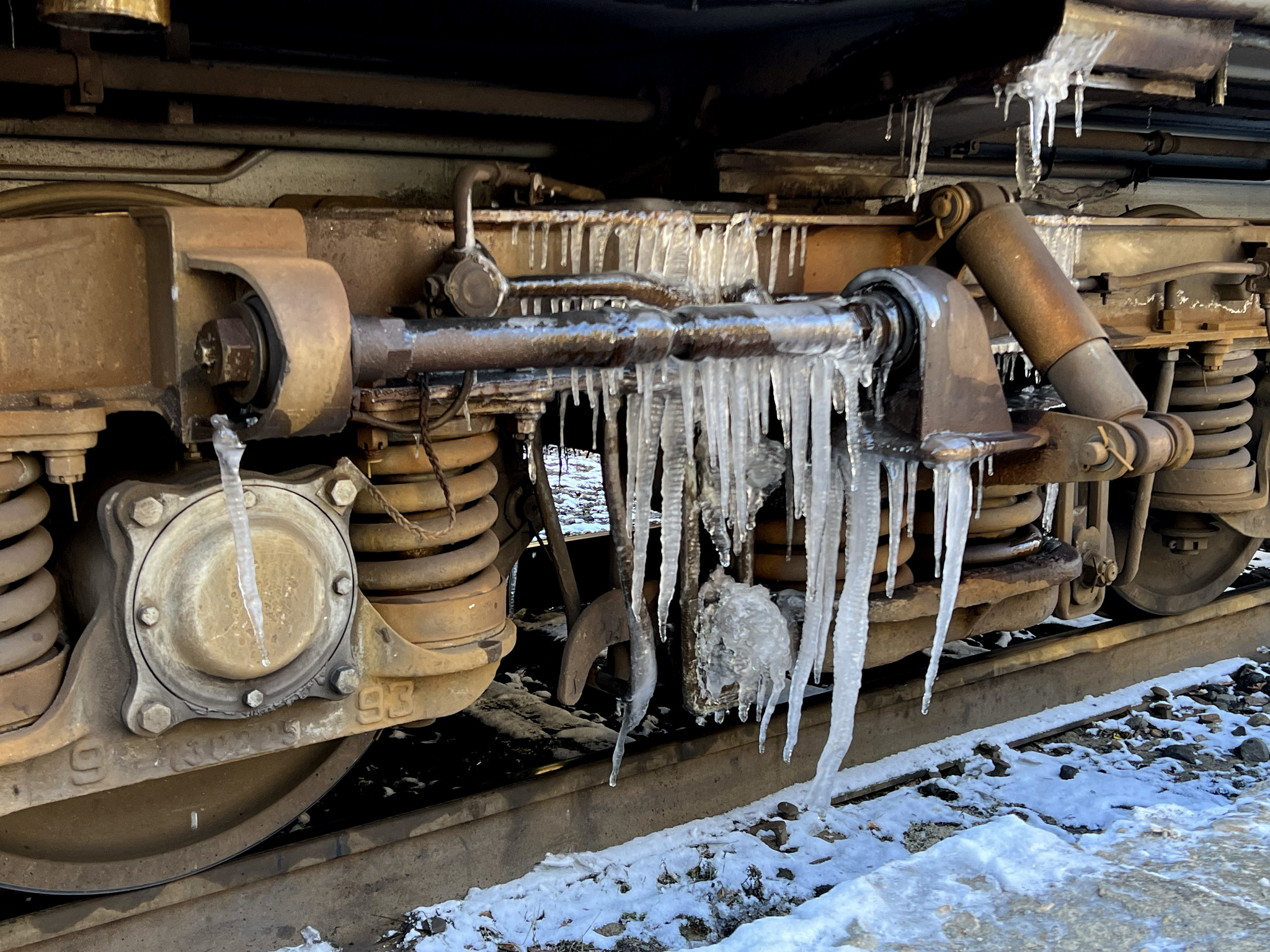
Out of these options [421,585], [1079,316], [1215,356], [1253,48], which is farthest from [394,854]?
[1253,48]

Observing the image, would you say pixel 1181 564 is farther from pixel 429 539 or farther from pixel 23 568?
pixel 23 568

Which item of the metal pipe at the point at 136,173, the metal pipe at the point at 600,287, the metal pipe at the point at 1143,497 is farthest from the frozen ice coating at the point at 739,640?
the metal pipe at the point at 1143,497

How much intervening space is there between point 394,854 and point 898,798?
5.22 ft

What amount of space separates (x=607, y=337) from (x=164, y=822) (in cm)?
151

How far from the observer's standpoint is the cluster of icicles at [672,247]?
261cm

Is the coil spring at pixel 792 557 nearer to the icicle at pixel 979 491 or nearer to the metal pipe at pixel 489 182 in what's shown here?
the icicle at pixel 979 491

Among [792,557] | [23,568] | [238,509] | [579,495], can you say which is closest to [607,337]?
[238,509]

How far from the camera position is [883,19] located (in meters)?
3.02

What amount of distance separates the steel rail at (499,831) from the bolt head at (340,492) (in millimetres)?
993

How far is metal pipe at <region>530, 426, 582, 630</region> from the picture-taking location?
2.89 meters

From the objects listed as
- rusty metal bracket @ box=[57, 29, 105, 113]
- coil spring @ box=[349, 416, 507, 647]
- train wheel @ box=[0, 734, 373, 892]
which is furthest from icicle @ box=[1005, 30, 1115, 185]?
train wheel @ box=[0, 734, 373, 892]

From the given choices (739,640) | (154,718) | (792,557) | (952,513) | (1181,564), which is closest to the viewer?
(154,718)

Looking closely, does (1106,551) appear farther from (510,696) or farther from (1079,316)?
(510,696)

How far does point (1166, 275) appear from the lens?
3715 millimetres
